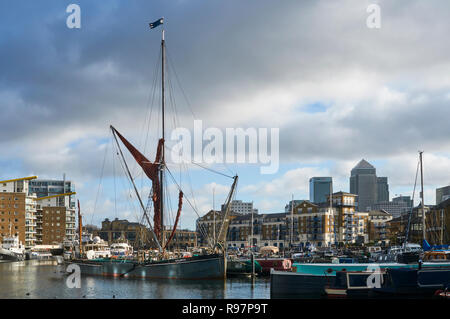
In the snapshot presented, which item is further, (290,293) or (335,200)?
(335,200)

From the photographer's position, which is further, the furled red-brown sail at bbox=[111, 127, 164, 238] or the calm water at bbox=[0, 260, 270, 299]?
the furled red-brown sail at bbox=[111, 127, 164, 238]

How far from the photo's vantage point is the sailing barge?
66.7m

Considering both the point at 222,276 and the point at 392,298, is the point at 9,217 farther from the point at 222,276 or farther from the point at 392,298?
the point at 392,298

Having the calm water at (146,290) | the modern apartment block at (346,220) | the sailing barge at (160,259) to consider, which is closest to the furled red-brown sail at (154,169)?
the sailing barge at (160,259)

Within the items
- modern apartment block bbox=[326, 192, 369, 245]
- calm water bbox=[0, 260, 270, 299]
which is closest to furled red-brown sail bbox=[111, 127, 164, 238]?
calm water bbox=[0, 260, 270, 299]

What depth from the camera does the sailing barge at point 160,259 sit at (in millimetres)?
66688

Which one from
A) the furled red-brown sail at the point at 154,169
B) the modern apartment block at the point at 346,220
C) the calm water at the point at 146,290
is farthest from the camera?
the modern apartment block at the point at 346,220

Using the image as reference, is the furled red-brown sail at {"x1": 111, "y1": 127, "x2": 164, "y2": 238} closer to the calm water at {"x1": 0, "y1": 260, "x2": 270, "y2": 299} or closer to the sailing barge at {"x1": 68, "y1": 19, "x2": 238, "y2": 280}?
the sailing barge at {"x1": 68, "y1": 19, "x2": 238, "y2": 280}

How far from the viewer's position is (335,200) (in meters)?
→ 194

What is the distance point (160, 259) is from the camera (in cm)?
7350

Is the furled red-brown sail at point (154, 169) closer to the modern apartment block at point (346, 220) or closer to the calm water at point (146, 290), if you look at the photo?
the calm water at point (146, 290)
